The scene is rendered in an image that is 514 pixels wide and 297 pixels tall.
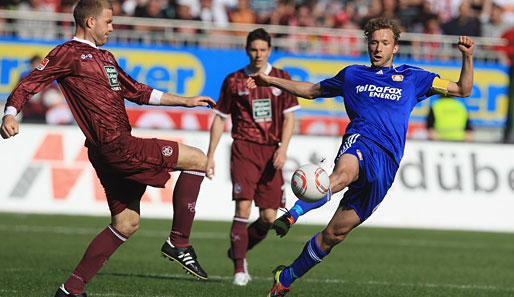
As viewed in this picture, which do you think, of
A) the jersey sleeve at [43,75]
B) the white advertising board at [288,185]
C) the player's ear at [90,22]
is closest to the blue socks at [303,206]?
the jersey sleeve at [43,75]

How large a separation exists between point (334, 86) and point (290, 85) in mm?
407

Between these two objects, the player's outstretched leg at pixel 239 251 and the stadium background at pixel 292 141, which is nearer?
the player's outstretched leg at pixel 239 251

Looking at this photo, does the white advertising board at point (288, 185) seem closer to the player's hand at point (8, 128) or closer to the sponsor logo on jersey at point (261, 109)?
the sponsor logo on jersey at point (261, 109)

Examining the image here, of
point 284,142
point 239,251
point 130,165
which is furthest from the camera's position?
point 284,142

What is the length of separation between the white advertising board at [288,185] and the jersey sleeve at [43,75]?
8.58 m

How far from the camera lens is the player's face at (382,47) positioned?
282 inches

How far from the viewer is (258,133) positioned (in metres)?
9.46

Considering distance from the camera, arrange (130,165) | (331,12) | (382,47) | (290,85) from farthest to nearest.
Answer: (331,12) → (290,85) → (382,47) → (130,165)

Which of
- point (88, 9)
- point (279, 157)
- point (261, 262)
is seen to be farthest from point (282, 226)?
point (261, 262)

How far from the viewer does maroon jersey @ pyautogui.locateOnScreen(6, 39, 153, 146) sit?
6.54m

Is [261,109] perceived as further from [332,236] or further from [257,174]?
[332,236]

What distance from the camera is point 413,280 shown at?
942cm

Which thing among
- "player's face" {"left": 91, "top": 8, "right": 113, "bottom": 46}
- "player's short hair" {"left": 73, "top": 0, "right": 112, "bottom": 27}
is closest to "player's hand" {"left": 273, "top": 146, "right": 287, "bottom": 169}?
"player's face" {"left": 91, "top": 8, "right": 113, "bottom": 46}

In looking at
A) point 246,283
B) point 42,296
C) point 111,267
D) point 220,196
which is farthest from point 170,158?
point 220,196
